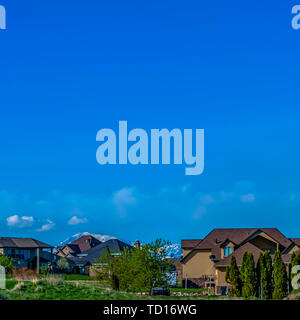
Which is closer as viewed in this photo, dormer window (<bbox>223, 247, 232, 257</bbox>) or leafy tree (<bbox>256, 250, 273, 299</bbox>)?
leafy tree (<bbox>256, 250, 273, 299</bbox>)

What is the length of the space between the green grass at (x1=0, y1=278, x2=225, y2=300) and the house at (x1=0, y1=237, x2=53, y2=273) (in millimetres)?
59725

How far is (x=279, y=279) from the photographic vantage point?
1746 inches

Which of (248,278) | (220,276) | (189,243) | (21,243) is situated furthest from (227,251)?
(21,243)

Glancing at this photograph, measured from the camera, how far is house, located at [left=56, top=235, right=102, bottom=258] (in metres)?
112

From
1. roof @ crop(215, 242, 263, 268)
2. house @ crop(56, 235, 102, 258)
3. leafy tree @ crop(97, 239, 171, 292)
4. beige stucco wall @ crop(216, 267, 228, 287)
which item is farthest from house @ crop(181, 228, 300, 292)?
house @ crop(56, 235, 102, 258)

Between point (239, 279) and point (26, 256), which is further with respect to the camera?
point (26, 256)

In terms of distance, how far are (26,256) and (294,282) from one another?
54130 mm

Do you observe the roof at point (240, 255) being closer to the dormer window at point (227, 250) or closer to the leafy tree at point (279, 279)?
the dormer window at point (227, 250)

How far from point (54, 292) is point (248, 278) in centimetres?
2374

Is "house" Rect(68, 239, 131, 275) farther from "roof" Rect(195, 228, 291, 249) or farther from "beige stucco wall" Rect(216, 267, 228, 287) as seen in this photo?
"beige stucco wall" Rect(216, 267, 228, 287)

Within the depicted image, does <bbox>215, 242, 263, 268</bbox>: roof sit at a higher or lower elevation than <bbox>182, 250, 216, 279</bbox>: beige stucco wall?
higher

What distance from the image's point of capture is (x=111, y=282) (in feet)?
138
